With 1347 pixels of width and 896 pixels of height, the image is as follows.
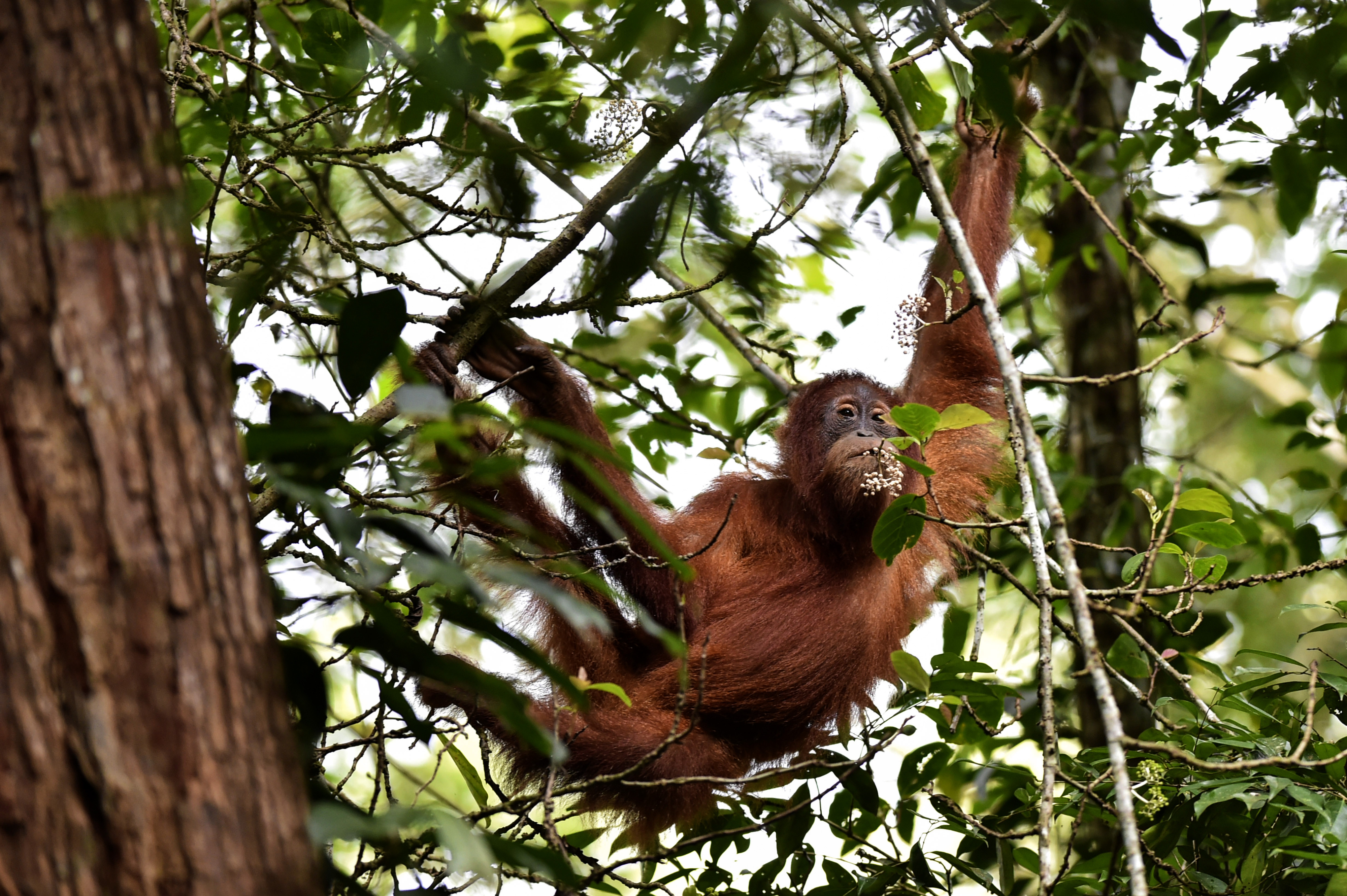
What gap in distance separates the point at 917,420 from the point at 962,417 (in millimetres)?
114

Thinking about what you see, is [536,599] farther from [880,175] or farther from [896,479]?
[880,175]

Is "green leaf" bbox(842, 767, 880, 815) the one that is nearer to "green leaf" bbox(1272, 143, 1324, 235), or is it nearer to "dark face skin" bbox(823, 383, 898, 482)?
"dark face skin" bbox(823, 383, 898, 482)

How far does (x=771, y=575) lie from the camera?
4875 mm

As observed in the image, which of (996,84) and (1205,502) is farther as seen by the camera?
(1205,502)

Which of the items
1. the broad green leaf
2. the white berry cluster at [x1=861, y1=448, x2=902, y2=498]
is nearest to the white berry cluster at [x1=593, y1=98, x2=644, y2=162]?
the white berry cluster at [x1=861, y1=448, x2=902, y2=498]

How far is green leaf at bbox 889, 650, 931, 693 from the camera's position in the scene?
120 inches

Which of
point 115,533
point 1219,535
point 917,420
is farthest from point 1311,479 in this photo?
point 115,533

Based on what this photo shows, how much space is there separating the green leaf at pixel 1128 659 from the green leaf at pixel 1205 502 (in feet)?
3.47

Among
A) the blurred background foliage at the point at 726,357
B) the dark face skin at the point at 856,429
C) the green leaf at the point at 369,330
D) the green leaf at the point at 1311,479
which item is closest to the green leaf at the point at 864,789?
the blurred background foliage at the point at 726,357

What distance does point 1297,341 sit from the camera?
531 centimetres

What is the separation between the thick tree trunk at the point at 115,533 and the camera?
124cm

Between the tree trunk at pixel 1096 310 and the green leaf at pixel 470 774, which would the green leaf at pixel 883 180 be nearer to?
the tree trunk at pixel 1096 310

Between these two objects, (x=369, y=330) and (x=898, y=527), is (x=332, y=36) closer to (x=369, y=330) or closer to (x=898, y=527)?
(x=369, y=330)

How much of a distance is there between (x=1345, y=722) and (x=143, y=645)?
290cm
